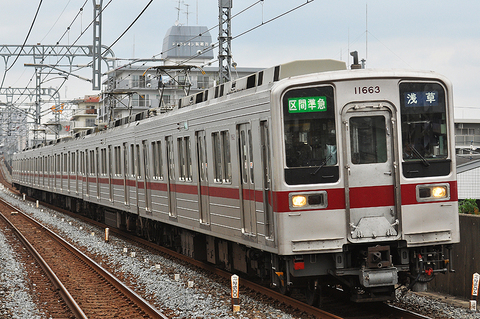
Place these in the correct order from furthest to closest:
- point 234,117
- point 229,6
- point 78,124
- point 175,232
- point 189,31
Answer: point 78,124 < point 189,31 < point 229,6 < point 175,232 < point 234,117

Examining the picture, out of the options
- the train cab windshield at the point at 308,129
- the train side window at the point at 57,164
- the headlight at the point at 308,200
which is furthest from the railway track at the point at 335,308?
the train side window at the point at 57,164

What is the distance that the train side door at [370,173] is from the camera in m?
7.39

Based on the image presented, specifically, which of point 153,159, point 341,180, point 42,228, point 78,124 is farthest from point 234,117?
point 78,124

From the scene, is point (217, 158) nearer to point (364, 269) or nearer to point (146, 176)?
point (364, 269)

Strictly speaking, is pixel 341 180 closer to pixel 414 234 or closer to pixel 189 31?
pixel 414 234

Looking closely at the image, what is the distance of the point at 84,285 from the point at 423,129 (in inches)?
256

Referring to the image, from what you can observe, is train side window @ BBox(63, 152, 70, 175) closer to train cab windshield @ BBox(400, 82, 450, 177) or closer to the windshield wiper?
the windshield wiper

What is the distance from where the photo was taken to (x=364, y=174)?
294 inches

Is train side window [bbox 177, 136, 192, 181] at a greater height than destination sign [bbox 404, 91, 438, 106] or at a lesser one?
lesser

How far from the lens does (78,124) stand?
331 feet

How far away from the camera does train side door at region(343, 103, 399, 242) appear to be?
291 inches

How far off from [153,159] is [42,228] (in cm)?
893

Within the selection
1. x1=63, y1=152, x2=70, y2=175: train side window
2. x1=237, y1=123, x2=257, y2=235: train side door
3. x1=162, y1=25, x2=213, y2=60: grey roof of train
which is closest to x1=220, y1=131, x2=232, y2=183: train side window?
x1=237, y1=123, x2=257, y2=235: train side door

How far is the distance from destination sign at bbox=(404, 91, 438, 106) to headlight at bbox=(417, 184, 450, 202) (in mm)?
962
